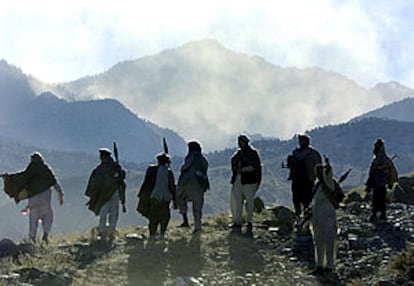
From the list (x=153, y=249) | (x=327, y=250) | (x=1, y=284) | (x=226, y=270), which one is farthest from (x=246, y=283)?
(x=1, y=284)

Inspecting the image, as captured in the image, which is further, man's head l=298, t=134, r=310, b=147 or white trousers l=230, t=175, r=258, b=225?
man's head l=298, t=134, r=310, b=147

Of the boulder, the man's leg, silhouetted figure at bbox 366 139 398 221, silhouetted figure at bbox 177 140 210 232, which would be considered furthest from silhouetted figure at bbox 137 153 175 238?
the boulder

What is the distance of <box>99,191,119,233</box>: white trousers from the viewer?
18.2 metres

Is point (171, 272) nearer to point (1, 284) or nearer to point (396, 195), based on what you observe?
point (1, 284)

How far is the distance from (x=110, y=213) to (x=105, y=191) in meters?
0.66

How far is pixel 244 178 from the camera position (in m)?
18.2

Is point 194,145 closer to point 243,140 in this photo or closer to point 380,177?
point 243,140

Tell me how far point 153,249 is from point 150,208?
2.02 m

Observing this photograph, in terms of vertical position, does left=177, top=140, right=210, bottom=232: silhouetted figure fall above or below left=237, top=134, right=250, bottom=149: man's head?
below

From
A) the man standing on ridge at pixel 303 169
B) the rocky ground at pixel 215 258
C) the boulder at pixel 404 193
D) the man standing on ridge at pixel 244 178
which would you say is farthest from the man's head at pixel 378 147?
the boulder at pixel 404 193

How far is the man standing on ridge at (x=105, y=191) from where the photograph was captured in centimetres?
1819

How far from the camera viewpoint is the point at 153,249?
51.1ft

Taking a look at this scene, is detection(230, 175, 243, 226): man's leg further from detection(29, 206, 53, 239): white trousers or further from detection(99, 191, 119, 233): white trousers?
detection(29, 206, 53, 239): white trousers

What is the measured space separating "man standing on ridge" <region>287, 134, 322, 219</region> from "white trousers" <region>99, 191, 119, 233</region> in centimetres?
505
